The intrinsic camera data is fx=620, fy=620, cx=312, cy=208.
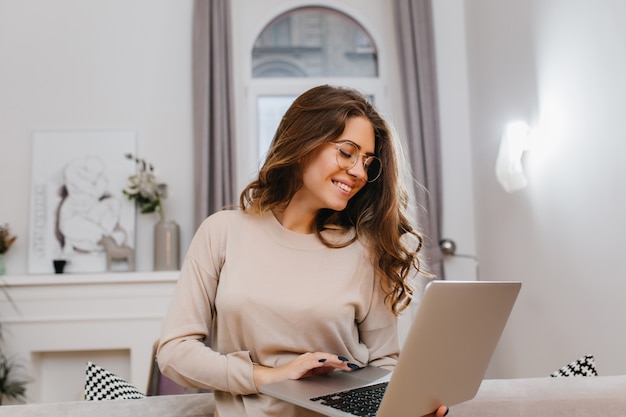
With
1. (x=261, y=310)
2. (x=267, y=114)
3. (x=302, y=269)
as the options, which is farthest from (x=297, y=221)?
(x=267, y=114)

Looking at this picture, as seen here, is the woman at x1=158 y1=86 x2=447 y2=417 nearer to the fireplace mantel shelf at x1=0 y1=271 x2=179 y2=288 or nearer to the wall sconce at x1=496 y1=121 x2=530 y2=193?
the wall sconce at x1=496 y1=121 x2=530 y2=193

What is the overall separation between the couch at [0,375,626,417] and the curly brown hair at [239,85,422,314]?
273 millimetres

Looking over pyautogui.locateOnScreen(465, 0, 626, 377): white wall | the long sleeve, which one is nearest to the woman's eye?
the long sleeve

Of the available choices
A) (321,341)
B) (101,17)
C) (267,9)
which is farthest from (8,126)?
(321,341)

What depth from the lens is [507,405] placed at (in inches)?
49.1

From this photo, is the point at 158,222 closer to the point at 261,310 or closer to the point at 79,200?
the point at 79,200

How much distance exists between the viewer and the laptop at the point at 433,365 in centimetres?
95

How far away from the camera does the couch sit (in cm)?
124

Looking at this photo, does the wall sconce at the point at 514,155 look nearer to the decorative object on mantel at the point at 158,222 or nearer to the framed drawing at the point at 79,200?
the decorative object on mantel at the point at 158,222

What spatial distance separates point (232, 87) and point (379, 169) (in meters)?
2.42

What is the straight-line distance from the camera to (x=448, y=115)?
153 inches

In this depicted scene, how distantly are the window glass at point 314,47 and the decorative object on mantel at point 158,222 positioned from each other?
3.17 feet

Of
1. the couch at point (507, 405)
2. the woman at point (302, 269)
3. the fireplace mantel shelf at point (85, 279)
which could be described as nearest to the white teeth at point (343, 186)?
the woman at point (302, 269)

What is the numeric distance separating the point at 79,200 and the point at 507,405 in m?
3.02
